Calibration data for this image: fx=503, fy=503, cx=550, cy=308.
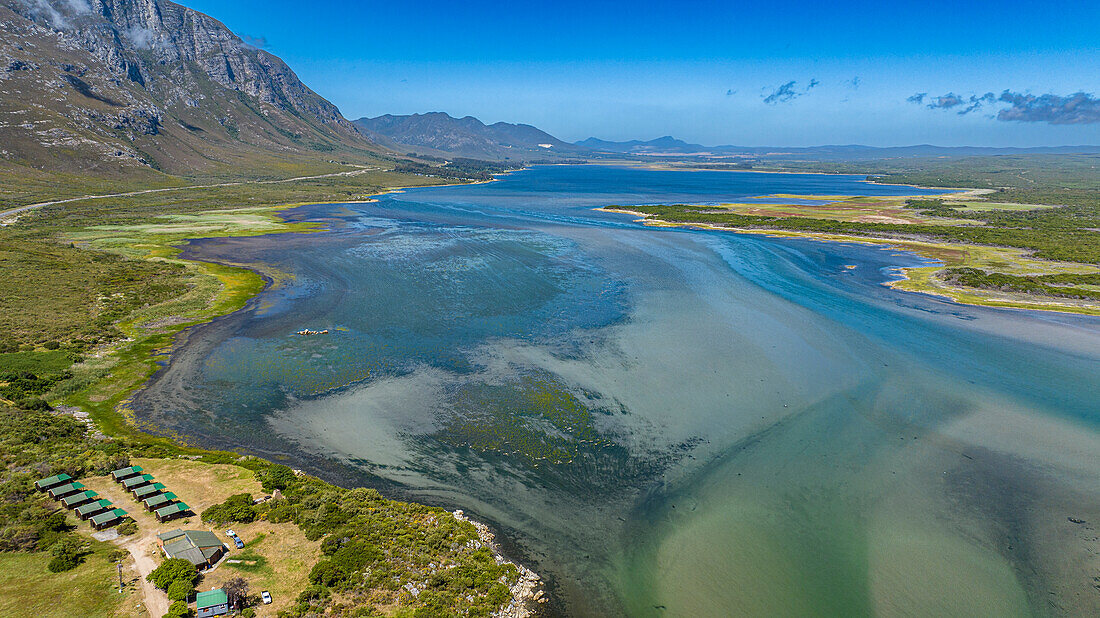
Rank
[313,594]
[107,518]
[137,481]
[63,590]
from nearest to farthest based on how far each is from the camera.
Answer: [63,590], [313,594], [107,518], [137,481]

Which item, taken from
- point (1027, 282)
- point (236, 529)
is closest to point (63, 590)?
point (236, 529)

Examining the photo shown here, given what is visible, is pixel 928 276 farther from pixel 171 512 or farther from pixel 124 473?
pixel 124 473

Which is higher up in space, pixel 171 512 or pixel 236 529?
pixel 171 512

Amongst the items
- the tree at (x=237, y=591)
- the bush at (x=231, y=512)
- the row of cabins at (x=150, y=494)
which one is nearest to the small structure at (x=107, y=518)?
the row of cabins at (x=150, y=494)

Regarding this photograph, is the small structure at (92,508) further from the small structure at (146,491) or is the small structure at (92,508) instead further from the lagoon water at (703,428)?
the lagoon water at (703,428)

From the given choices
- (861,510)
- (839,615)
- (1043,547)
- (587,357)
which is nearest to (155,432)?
(587,357)

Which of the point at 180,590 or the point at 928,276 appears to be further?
the point at 928,276
